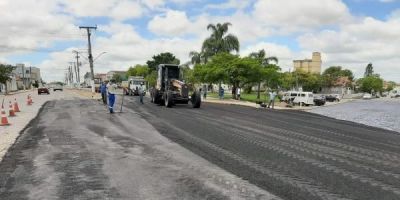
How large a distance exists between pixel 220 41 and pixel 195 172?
5971cm

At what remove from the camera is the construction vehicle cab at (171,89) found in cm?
3028

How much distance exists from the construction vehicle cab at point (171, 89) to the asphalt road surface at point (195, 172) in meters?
14.4

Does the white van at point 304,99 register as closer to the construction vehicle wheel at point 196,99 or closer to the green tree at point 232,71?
the green tree at point 232,71

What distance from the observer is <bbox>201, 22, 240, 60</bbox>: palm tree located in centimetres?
6750

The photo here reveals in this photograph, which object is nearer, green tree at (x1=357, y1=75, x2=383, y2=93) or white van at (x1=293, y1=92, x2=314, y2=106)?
white van at (x1=293, y1=92, x2=314, y2=106)

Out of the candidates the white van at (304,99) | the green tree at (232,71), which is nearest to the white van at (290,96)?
the white van at (304,99)

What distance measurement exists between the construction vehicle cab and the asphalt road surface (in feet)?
47.4

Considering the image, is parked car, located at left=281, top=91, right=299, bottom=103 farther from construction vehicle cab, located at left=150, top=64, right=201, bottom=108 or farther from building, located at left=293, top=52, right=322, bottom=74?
building, located at left=293, top=52, right=322, bottom=74

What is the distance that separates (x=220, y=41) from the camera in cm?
6738

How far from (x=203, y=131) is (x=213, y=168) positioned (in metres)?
6.84

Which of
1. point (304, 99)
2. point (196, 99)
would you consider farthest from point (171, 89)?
point (304, 99)

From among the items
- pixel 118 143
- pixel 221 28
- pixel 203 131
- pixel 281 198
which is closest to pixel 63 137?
pixel 118 143

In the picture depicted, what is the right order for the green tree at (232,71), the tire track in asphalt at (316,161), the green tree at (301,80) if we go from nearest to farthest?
the tire track in asphalt at (316,161)
the green tree at (232,71)
the green tree at (301,80)

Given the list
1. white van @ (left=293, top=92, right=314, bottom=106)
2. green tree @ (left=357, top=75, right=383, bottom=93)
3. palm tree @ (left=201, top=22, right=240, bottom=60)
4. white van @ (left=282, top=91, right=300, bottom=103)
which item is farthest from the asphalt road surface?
green tree @ (left=357, top=75, right=383, bottom=93)
